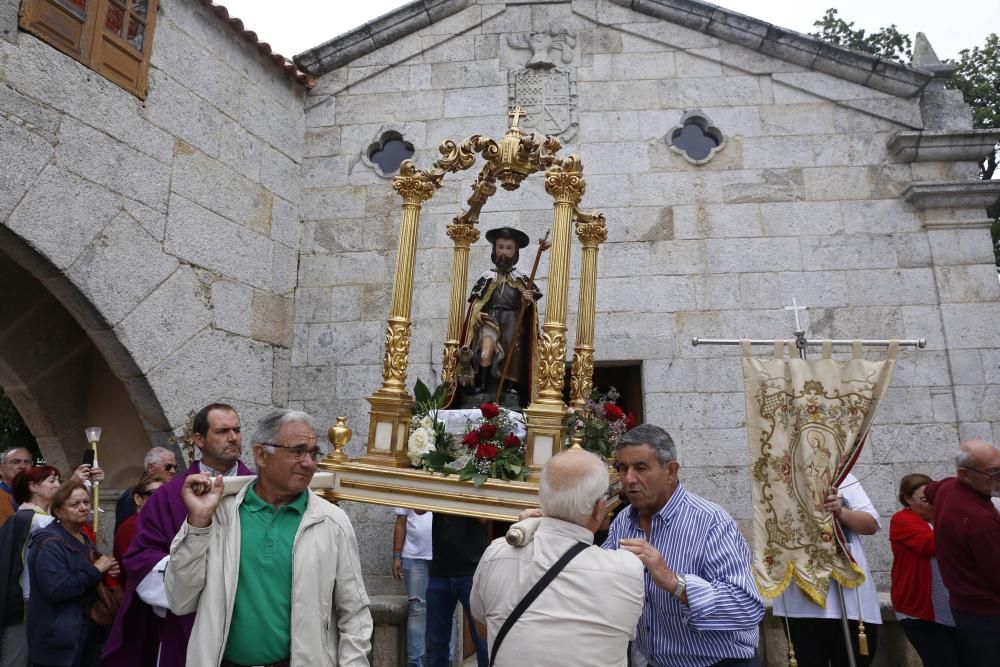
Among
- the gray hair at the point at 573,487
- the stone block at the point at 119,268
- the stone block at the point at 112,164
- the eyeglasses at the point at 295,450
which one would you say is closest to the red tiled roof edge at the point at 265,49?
the stone block at the point at 112,164

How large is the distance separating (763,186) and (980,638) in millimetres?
4043

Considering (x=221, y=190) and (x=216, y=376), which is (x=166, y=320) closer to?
(x=216, y=376)

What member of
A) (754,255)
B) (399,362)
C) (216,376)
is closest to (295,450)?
(399,362)

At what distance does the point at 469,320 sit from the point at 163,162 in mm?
2875

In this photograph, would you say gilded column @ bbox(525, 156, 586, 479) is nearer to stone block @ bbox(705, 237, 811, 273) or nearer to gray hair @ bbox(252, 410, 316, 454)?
gray hair @ bbox(252, 410, 316, 454)

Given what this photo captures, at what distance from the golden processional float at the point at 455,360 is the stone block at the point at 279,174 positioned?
2359mm

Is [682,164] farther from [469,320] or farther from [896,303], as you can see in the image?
[469,320]

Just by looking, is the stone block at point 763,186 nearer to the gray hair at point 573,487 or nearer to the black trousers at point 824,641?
the black trousers at point 824,641

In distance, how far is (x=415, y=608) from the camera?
4.77m

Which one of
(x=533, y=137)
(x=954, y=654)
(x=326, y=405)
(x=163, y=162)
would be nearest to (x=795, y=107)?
(x=533, y=137)

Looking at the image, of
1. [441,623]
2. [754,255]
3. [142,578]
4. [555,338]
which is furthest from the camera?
[754,255]

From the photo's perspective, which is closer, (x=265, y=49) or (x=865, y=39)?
(x=265, y=49)

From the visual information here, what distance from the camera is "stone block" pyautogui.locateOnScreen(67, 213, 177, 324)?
4918 mm

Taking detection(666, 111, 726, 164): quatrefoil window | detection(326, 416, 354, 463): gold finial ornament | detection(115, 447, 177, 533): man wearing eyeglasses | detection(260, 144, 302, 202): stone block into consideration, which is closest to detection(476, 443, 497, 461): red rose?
detection(326, 416, 354, 463): gold finial ornament
